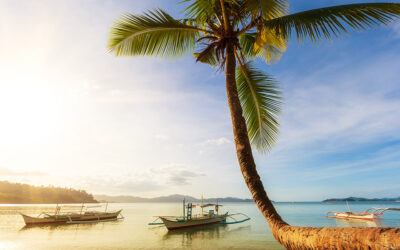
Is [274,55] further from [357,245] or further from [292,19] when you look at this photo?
[357,245]

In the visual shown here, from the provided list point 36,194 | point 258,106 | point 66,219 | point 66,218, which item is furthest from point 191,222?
point 36,194

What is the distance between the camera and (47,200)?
484 feet

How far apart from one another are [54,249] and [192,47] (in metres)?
21.5

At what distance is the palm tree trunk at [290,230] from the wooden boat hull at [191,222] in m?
24.2

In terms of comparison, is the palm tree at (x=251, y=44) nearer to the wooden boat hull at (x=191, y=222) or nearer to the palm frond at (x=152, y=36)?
the palm frond at (x=152, y=36)

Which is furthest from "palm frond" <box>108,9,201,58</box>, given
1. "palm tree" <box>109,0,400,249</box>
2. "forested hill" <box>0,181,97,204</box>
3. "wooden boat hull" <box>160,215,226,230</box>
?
Result: "forested hill" <box>0,181,97,204</box>

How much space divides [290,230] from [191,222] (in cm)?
2732

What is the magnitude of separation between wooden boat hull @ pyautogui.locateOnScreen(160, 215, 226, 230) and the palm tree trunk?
24.2 meters

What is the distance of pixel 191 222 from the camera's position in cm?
2633

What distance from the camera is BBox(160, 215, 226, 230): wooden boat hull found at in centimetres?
2475

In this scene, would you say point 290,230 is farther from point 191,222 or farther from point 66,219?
Answer: point 66,219

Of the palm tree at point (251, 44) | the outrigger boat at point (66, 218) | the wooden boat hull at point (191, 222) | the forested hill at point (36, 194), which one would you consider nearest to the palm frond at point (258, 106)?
the palm tree at point (251, 44)

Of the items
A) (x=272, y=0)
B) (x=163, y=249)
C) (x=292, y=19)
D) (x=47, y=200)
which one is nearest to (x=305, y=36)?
(x=292, y=19)

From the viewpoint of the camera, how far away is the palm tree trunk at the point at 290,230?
105 centimetres
